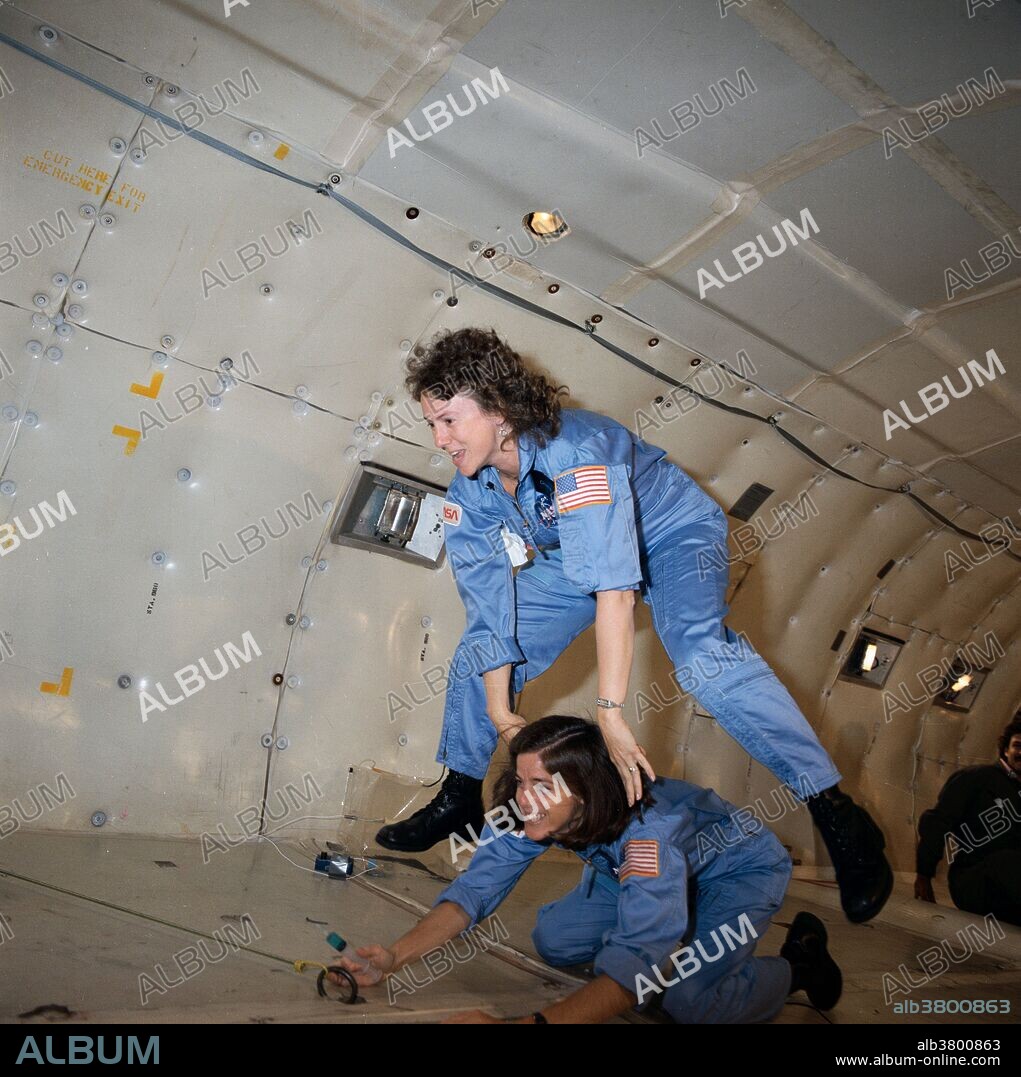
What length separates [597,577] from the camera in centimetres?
213

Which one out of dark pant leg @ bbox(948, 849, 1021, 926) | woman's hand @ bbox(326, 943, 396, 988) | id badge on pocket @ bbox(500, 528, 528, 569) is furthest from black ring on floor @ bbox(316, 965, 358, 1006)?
dark pant leg @ bbox(948, 849, 1021, 926)

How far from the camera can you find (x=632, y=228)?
2842 mm

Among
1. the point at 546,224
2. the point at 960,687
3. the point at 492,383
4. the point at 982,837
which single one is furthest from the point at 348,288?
the point at 960,687

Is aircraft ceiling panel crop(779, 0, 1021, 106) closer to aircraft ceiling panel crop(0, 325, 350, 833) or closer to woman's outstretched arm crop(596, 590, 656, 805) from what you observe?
woman's outstretched arm crop(596, 590, 656, 805)

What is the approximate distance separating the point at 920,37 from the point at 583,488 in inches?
50.6

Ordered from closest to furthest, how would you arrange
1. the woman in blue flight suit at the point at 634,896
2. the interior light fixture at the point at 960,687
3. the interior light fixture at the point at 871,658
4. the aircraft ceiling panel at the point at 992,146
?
the woman in blue flight suit at the point at 634,896, the aircraft ceiling panel at the point at 992,146, the interior light fixture at the point at 871,658, the interior light fixture at the point at 960,687

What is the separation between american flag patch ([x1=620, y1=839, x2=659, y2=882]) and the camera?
1883 millimetres

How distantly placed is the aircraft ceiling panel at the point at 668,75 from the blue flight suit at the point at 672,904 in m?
1.78

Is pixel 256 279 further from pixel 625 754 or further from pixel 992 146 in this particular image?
pixel 992 146

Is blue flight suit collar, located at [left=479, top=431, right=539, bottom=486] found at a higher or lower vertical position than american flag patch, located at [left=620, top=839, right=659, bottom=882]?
higher

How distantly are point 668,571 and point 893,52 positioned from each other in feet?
4.59

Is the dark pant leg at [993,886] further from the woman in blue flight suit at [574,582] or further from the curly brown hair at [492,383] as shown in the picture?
the curly brown hair at [492,383]

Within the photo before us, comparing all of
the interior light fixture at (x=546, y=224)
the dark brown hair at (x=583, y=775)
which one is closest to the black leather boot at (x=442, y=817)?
the dark brown hair at (x=583, y=775)

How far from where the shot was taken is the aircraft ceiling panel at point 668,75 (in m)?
2.12
